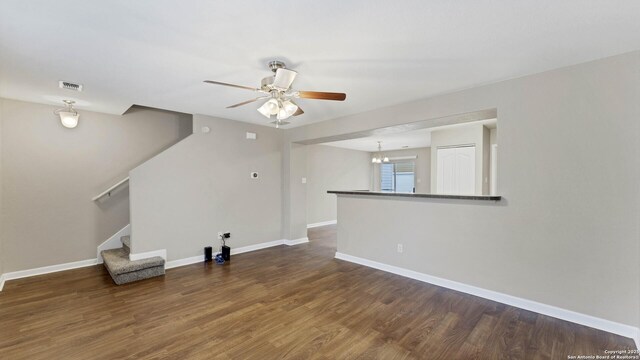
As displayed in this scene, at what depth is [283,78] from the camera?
7.82 feet

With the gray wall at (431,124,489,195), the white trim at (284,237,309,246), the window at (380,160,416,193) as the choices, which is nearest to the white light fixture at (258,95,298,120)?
the white trim at (284,237,309,246)

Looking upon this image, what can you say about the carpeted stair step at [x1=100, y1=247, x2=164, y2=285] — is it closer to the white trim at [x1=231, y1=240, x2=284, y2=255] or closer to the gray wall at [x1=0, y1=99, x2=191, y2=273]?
the gray wall at [x1=0, y1=99, x2=191, y2=273]

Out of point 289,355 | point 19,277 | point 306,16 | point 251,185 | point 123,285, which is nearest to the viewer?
point 306,16

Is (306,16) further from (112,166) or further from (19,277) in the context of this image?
(19,277)

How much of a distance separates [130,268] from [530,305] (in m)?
4.88

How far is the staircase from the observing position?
3.61 m

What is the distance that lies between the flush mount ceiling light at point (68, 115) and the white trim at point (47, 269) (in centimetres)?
214

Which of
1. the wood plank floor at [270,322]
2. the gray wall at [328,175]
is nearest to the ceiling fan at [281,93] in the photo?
the wood plank floor at [270,322]

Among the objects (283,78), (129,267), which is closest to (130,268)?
(129,267)

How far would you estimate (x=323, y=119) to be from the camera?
16.1 ft

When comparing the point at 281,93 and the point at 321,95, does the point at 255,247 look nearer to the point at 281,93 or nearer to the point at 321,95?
the point at 281,93

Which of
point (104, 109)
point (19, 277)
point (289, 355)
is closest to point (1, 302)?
point (19, 277)

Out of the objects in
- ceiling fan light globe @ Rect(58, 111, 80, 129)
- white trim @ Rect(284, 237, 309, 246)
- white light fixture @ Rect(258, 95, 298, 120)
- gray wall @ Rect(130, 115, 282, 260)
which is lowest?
white trim @ Rect(284, 237, 309, 246)

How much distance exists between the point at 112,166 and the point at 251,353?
4.18 meters
